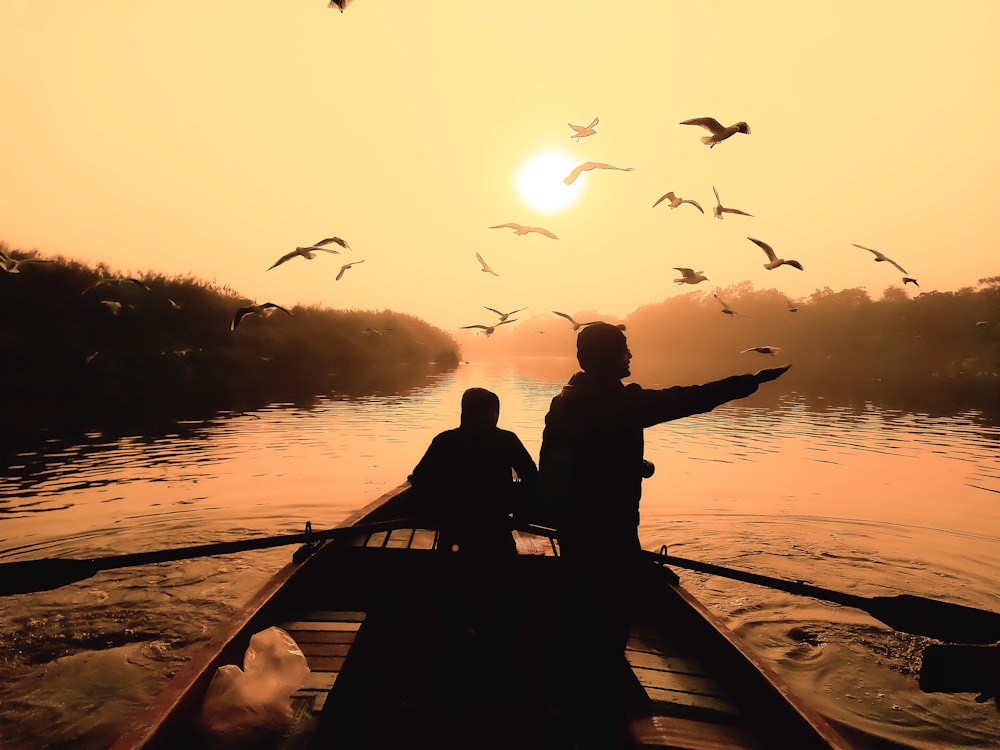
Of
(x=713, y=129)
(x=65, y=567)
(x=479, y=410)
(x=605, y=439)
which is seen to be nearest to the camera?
(x=605, y=439)

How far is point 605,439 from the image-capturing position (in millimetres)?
3291

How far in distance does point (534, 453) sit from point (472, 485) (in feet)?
59.5

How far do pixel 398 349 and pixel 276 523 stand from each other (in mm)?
57811

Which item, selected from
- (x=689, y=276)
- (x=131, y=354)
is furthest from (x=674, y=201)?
(x=131, y=354)

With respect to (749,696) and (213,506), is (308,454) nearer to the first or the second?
(213,506)

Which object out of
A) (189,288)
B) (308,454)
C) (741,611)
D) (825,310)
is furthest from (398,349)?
(825,310)

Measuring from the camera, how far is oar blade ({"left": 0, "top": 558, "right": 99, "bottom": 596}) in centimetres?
374

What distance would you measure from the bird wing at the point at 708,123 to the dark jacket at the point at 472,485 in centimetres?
747

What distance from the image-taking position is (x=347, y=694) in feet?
12.8

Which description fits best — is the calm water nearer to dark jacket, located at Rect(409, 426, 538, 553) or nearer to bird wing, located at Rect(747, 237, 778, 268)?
dark jacket, located at Rect(409, 426, 538, 553)

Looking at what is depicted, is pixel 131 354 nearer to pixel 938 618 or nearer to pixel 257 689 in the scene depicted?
pixel 257 689

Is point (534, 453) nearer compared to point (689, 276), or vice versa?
point (689, 276)

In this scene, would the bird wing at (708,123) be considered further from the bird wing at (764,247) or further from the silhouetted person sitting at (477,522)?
the silhouetted person sitting at (477,522)

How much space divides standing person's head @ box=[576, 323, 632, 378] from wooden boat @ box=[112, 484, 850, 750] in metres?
1.56
